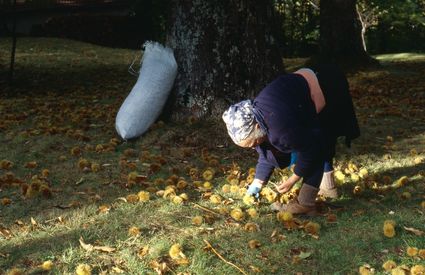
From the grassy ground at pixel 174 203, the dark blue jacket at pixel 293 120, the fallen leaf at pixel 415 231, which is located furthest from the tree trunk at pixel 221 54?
the fallen leaf at pixel 415 231

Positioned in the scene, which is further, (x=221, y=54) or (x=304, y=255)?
(x=221, y=54)

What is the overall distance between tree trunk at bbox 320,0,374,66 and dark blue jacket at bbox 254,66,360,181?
822cm

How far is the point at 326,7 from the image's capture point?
12.3 m

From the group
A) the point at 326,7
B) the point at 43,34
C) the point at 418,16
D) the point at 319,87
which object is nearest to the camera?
the point at 319,87

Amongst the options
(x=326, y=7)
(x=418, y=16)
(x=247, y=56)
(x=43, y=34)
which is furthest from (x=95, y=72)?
(x=418, y=16)

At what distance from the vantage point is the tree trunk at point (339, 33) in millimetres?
12148

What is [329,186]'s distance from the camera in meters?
4.38

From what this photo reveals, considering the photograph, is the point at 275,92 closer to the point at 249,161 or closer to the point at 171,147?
the point at 249,161

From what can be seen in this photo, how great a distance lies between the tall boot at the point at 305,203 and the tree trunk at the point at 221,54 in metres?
2.37

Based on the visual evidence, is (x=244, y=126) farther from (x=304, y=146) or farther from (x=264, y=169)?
(x=264, y=169)

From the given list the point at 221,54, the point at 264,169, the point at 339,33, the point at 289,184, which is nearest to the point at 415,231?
the point at 289,184

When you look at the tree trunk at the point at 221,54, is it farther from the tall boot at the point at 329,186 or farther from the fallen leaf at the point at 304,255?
the fallen leaf at the point at 304,255

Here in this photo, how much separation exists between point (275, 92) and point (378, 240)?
1183 mm

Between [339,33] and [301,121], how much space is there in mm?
8997
